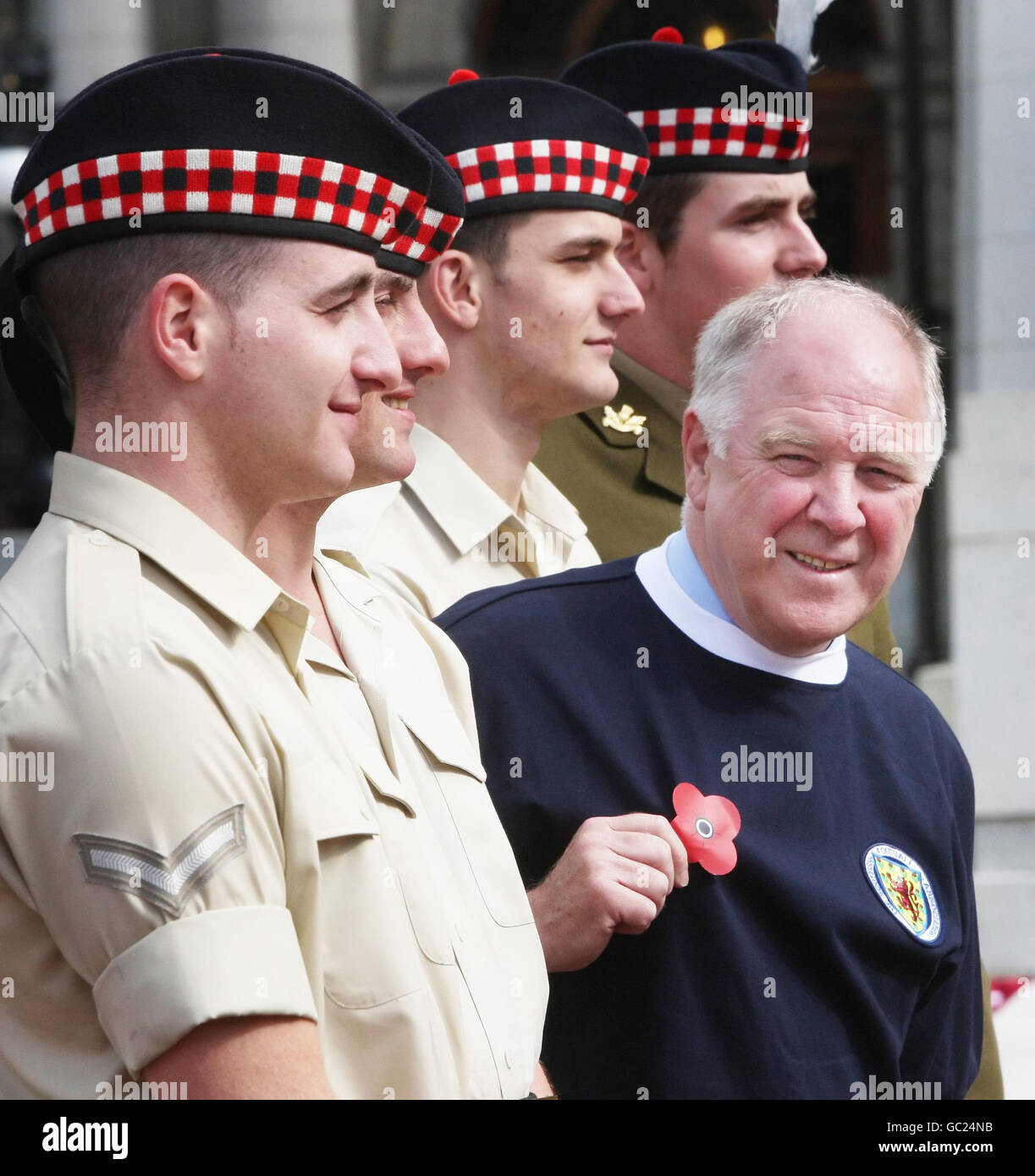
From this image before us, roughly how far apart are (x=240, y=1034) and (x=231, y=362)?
69 cm

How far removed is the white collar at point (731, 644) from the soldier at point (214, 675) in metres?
0.62

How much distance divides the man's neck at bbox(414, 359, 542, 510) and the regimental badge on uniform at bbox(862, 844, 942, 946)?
1.16m

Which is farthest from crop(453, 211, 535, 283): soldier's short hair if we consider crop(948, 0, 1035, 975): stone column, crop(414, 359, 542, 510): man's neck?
crop(948, 0, 1035, 975): stone column

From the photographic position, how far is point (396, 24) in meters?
9.88

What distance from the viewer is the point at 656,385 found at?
164 inches

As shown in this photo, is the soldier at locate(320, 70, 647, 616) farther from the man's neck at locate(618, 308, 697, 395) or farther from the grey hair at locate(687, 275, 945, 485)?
the grey hair at locate(687, 275, 945, 485)

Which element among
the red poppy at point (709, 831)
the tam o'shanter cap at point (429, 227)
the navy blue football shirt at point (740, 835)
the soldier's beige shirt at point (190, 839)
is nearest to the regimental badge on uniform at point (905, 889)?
the navy blue football shirt at point (740, 835)

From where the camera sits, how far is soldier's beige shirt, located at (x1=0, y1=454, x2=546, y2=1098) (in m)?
1.71

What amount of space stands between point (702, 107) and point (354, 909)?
273cm

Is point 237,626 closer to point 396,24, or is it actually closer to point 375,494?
point 375,494

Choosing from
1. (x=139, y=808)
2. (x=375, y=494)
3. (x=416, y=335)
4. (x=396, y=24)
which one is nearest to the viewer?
(x=139, y=808)

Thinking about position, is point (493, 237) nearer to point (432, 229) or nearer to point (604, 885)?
point (432, 229)

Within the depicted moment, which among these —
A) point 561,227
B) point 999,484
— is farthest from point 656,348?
point 999,484
